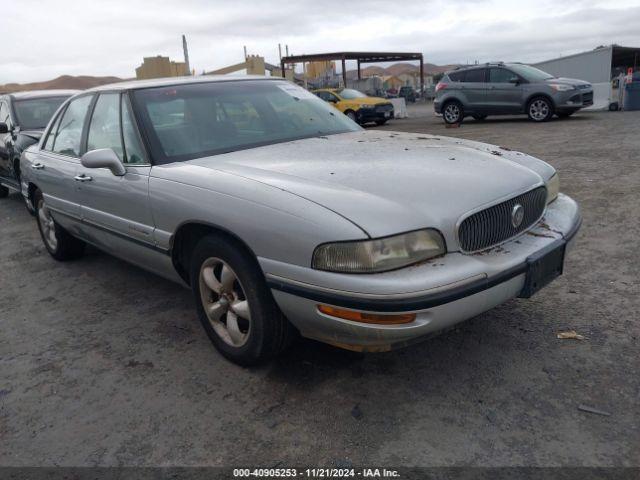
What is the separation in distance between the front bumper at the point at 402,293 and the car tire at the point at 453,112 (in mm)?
14158

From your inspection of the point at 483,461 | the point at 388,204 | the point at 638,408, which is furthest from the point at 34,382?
the point at 638,408

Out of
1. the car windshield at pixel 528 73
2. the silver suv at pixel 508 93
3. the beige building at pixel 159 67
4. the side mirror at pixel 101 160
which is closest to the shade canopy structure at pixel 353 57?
the beige building at pixel 159 67

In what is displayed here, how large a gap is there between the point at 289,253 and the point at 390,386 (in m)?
0.88

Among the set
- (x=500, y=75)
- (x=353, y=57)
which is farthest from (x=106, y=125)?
(x=353, y=57)

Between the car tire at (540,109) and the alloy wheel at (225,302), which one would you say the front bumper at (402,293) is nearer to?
the alloy wheel at (225,302)

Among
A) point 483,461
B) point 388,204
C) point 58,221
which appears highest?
point 388,204

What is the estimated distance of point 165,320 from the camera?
12.0 ft

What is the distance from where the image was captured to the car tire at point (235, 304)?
8.59ft

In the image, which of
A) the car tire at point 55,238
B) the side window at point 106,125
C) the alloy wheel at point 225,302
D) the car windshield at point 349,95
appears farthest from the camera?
the car windshield at point 349,95

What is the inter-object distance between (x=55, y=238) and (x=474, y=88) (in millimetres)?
13203

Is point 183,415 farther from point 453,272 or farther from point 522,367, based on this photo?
point 522,367

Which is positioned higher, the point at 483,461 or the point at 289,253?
the point at 289,253

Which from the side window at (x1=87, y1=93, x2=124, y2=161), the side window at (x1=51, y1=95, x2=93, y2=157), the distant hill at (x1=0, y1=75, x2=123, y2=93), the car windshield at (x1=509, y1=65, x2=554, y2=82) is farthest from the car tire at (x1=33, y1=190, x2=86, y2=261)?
the distant hill at (x1=0, y1=75, x2=123, y2=93)

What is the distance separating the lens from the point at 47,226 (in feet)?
16.9
